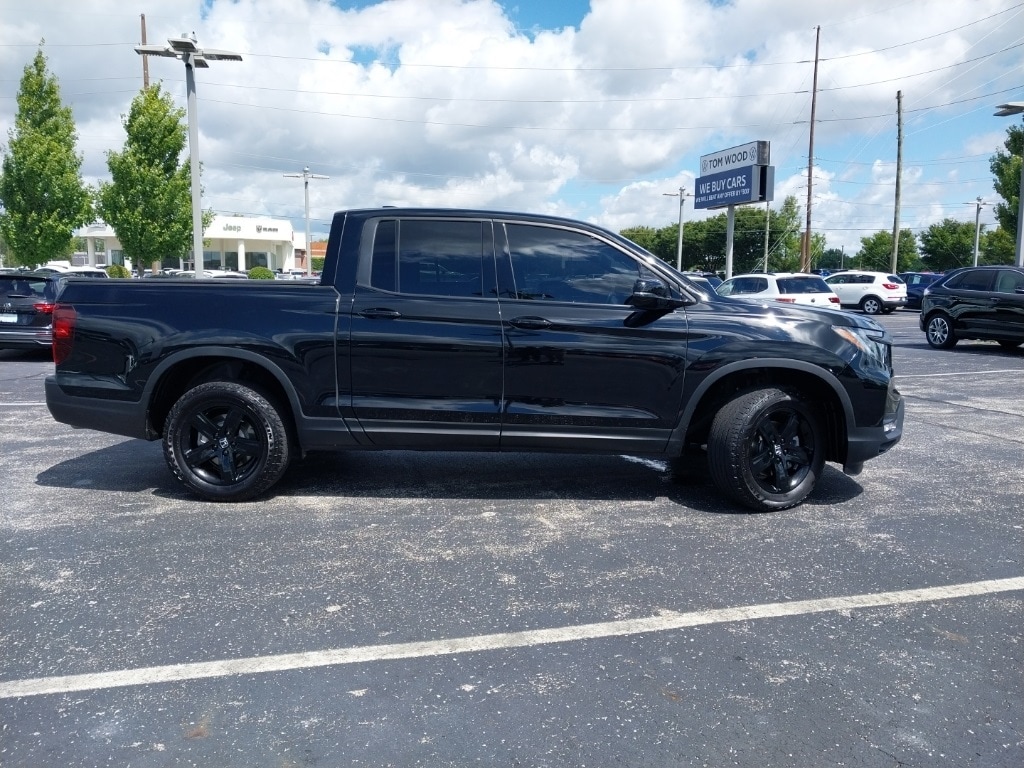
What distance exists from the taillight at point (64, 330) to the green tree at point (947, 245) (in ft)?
246

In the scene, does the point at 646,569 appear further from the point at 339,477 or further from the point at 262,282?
the point at 262,282

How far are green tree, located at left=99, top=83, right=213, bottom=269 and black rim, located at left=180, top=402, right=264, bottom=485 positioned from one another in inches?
830

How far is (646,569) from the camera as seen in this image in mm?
4039

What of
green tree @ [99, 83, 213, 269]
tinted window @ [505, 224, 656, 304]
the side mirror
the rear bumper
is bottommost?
the rear bumper

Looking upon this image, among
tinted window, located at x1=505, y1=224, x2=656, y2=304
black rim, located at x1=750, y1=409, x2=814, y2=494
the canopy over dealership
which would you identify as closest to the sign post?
black rim, located at x1=750, y1=409, x2=814, y2=494

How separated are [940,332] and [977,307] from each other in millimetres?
987

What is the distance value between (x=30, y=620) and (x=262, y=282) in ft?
8.25

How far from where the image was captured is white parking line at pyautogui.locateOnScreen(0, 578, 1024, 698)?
294 cm

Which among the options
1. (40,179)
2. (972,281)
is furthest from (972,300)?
(40,179)

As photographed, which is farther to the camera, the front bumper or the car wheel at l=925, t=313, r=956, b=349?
the car wheel at l=925, t=313, r=956, b=349

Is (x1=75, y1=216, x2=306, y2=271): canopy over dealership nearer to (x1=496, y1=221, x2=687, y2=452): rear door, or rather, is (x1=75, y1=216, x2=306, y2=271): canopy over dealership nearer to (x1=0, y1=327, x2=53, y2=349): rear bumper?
(x1=0, y1=327, x2=53, y2=349): rear bumper

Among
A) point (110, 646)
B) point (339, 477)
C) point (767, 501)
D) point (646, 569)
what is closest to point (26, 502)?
point (339, 477)

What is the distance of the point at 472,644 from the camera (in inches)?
128

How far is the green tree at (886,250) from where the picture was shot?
244 ft
